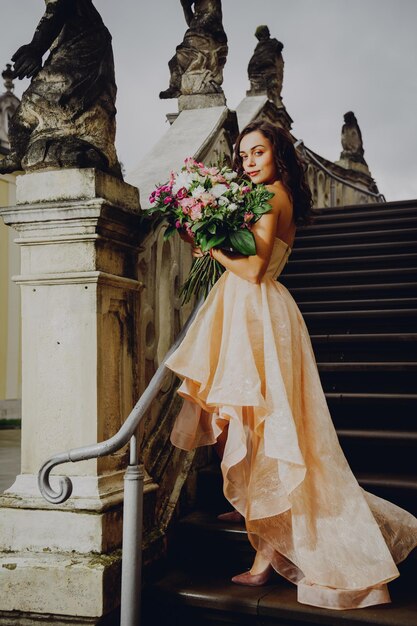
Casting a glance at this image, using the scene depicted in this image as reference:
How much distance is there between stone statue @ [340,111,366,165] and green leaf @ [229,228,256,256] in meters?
10.4

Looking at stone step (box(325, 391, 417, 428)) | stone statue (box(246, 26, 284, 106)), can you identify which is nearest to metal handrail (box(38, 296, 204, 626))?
stone step (box(325, 391, 417, 428))

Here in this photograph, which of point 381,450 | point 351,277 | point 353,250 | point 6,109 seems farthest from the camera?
point 6,109

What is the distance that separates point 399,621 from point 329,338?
2.25 m

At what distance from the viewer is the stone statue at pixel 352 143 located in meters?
12.9

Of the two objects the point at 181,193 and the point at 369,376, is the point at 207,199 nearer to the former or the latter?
the point at 181,193

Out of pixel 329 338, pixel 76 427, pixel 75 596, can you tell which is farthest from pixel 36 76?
pixel 329 338

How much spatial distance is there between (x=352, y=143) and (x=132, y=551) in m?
11.5

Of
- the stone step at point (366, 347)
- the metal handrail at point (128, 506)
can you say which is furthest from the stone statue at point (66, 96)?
the stone step at point (366, 347)

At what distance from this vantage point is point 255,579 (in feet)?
9.56

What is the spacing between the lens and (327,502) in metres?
2.79

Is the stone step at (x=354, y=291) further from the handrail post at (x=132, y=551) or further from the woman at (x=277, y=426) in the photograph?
the handrail post at (x=132, y=551)

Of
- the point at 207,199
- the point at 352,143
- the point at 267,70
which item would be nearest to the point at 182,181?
the point at 207,199

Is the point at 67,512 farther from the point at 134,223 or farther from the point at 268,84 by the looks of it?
the point at 268,84

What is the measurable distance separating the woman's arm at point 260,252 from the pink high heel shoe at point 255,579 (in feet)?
3.78
